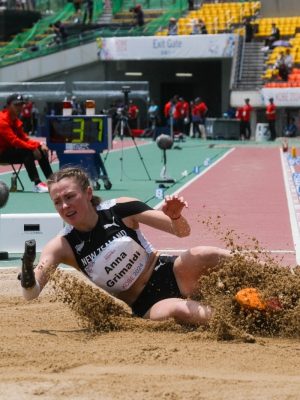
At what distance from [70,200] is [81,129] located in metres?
11.4

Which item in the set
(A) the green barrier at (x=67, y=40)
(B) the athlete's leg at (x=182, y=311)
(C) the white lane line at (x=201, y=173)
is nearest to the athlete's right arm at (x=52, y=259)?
(B) the athlete's leg at (x=182, y=311)

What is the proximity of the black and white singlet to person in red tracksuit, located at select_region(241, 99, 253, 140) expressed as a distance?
1376 inches

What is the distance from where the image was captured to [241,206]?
15.5 metres

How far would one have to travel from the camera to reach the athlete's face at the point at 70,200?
657cm

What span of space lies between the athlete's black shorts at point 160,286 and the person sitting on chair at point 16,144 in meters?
9.80

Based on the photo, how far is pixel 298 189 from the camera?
701 inches

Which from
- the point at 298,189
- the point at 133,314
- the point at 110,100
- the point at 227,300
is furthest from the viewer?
the point at 110,100

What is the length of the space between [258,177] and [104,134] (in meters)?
5.39

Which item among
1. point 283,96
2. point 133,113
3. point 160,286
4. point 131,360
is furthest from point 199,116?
point 131,360

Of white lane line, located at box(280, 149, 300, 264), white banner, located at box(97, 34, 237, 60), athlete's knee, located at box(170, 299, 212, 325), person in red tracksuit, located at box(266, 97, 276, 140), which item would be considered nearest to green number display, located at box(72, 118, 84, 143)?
white lane line, located at box(280, 149, 300, 264)

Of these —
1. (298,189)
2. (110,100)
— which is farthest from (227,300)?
(110,100)

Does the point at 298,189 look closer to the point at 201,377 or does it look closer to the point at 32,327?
the point at 32,327

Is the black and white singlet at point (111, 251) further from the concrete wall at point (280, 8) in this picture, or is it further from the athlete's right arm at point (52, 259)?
the concrete wall at point (280, 8)

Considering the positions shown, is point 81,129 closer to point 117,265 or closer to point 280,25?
point 117,265
